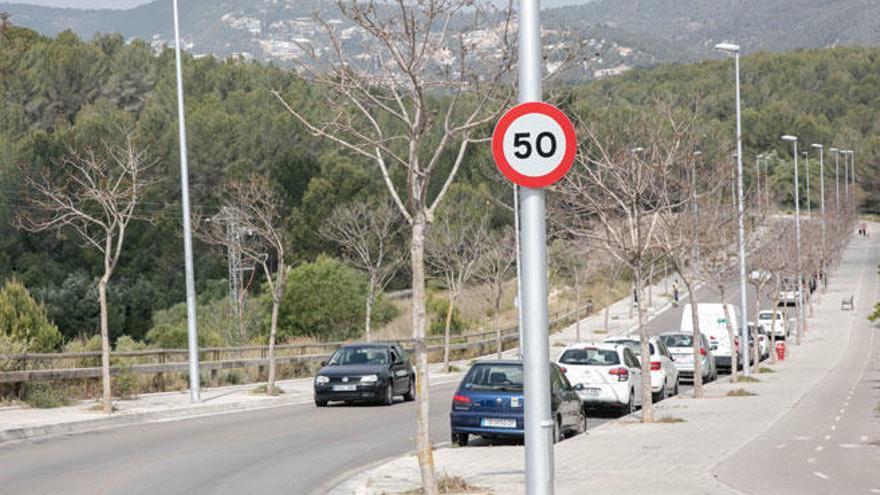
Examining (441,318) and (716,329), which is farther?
(441,318)

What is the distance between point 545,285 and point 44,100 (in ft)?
236

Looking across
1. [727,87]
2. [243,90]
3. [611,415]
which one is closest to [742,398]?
[611,415]

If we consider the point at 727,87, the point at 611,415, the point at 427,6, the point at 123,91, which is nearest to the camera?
the point at 427,6

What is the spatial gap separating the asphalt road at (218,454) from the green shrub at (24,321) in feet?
21.8

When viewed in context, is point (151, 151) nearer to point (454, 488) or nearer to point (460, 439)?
point (460, 439)

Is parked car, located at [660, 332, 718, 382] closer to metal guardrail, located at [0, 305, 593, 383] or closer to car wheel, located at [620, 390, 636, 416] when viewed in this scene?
metal guardrail, located at [0, 305, 593, 383]

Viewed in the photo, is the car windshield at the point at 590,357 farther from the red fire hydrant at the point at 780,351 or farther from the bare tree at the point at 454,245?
the red fire hydrant at the point at 780,351

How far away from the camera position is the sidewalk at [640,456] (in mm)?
15227

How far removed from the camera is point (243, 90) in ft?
285

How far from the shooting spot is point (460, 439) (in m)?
21.4

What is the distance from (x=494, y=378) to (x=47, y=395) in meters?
10.3

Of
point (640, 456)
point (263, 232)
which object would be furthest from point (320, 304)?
point (640, 456)

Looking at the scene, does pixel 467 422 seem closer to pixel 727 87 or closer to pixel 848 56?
pixel 727 87

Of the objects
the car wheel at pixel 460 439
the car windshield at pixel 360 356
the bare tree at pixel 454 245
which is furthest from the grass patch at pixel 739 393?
the bare tree at pixel 454 245
